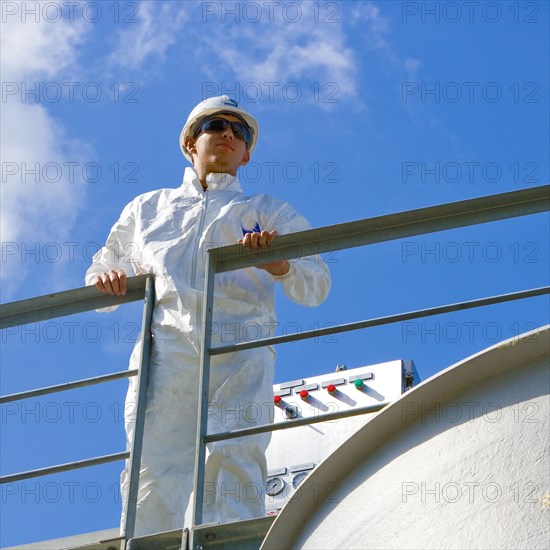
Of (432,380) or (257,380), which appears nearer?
(432,380)

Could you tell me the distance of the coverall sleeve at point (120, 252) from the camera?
6277 millimetres

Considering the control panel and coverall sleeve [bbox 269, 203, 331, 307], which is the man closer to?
coverall sleeve [bbox 269, 203, 331, 307]

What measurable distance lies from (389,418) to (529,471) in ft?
1.56

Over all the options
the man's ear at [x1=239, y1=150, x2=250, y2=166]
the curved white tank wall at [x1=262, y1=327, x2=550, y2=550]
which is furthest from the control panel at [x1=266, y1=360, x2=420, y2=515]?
the curved white tank wall at [x1=262, y1=327, x2=550, y2=550]

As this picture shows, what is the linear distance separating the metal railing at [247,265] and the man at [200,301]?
0.09m

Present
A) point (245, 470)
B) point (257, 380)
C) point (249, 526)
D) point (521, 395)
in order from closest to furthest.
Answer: point (521, 395) → point (249, 526) → point (245, 470) → point (257, 380)

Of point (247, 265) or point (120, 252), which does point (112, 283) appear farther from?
point (120, 252)

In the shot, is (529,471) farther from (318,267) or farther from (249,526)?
(318,267)

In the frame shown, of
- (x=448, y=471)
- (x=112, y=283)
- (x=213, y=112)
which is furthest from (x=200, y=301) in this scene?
(x=448, y=471)

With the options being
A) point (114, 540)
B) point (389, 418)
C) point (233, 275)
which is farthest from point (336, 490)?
point (233, 275)

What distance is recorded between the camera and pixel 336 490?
4.01 m

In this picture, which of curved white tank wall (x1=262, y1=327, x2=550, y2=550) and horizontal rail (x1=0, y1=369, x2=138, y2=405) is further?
horizontal rail (x1=0, y1=369, x2=138, y2=405)

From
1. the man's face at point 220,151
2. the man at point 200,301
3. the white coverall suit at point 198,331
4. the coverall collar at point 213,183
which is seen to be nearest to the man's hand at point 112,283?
the man at point 200,301

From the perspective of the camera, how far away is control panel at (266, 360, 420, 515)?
863 cm
